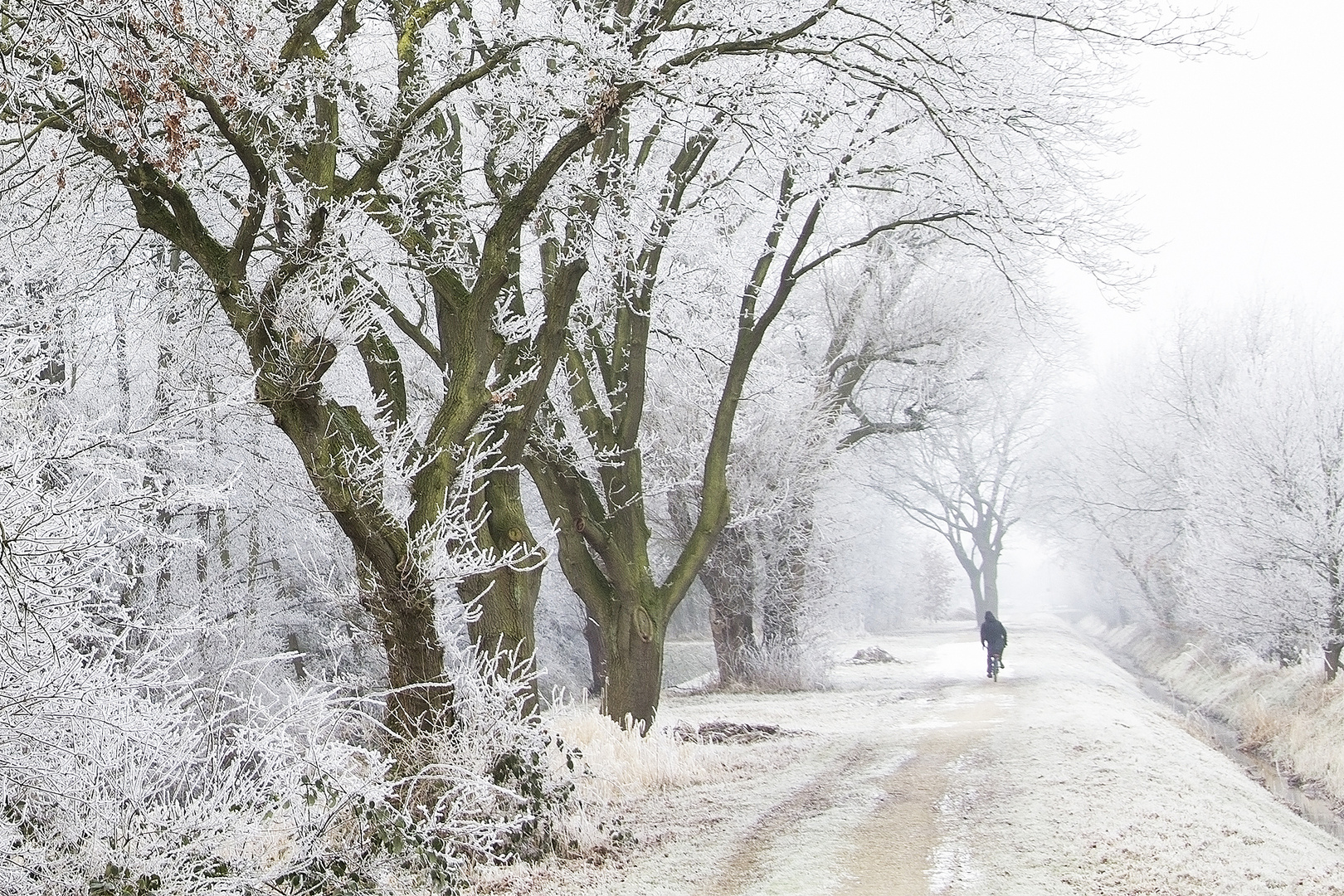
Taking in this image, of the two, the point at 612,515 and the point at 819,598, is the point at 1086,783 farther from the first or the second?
the point at 819,598

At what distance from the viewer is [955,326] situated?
18266mm

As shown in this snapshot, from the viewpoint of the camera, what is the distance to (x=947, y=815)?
23.5 ft

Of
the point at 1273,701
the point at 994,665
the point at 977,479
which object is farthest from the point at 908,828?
the point at 977,479

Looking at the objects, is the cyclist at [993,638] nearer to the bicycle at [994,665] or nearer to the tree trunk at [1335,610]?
the bicycle at [994,665]

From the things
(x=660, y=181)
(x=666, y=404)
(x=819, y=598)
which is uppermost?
(x=660, y=181)

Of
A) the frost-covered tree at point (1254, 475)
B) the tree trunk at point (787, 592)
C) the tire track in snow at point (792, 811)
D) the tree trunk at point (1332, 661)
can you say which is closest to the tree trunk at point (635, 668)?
the tire track in snow at point (792, 811)

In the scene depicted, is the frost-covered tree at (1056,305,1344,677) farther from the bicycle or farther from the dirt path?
the dirt path

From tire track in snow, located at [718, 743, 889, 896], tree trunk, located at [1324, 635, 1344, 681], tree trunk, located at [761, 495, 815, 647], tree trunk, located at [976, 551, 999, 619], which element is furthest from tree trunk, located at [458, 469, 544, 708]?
tree trunk, located at [976, 551, 999, 619]

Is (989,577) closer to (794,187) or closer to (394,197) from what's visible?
(794,187)

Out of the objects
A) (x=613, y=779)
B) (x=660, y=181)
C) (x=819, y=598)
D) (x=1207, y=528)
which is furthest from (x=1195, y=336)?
(x=613, y=779)

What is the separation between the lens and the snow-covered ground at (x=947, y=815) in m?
5.69

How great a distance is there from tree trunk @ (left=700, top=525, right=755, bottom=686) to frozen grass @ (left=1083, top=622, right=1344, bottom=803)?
26.5ft

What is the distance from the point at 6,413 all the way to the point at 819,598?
16726 mm

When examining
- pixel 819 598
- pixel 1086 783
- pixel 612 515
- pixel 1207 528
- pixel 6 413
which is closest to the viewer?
pixel 6 413
